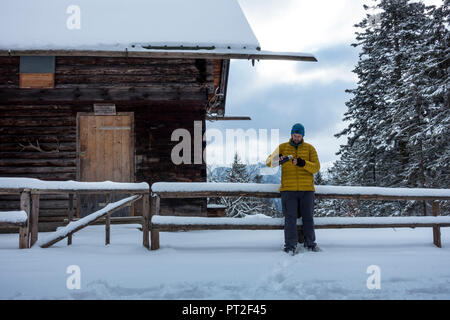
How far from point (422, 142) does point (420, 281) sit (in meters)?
13.5

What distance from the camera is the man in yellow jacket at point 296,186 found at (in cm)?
457

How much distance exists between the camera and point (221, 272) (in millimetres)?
3678

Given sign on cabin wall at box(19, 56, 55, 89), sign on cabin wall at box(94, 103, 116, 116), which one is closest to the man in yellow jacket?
sign on cabin wall at box(94, 103, 116, 116)

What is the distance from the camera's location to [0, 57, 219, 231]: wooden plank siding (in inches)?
318

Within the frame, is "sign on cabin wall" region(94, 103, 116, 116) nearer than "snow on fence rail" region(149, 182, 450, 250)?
No

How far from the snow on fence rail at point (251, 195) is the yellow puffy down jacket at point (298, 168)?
331 millimetres

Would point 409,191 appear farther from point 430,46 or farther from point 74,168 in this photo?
point 430,46

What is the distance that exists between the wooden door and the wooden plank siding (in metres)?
0.17

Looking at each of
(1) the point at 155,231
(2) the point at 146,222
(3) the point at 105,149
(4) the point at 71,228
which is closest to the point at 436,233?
(1) the point at 155,231

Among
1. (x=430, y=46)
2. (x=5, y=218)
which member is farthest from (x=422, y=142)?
(x=5, y=218)

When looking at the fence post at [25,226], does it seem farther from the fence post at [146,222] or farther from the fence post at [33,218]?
→ the fence post at [146,222]

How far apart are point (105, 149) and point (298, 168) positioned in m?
5.39

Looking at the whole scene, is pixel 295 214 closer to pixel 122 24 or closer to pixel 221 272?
pixel 221 272

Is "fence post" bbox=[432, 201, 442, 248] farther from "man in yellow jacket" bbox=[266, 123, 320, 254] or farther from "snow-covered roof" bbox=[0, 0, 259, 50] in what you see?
"snow-covered roof" bbox=[0, 0, 259, 50]
